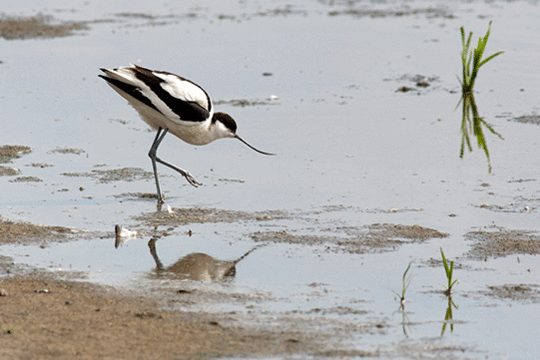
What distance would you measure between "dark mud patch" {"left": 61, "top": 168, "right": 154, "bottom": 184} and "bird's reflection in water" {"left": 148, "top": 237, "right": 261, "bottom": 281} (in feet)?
6.41

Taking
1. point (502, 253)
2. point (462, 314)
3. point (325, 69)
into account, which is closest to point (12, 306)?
point (462, 314)

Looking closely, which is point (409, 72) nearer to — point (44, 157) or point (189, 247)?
point (44, 157)

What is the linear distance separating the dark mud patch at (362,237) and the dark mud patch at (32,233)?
1.43 metres

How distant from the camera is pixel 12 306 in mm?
5125

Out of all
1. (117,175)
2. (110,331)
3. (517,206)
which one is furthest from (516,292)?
(117,175)

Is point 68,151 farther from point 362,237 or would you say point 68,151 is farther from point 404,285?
point 404,285

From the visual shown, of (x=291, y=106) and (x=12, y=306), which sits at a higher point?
(x=291, y=106)

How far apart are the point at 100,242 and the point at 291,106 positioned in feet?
16.2

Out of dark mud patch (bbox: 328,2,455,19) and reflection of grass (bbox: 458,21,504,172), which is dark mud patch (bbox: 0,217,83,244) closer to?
reflection of grass (bbox: 458,21,504,172)

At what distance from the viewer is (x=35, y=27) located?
52.2ft

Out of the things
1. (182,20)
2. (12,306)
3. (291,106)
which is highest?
(182,20)

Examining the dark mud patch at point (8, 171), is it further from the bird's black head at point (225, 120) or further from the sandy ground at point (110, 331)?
the sandy ground at point (110, 331)

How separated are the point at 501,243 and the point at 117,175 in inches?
145

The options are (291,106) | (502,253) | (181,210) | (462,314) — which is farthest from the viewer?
(291,106)
